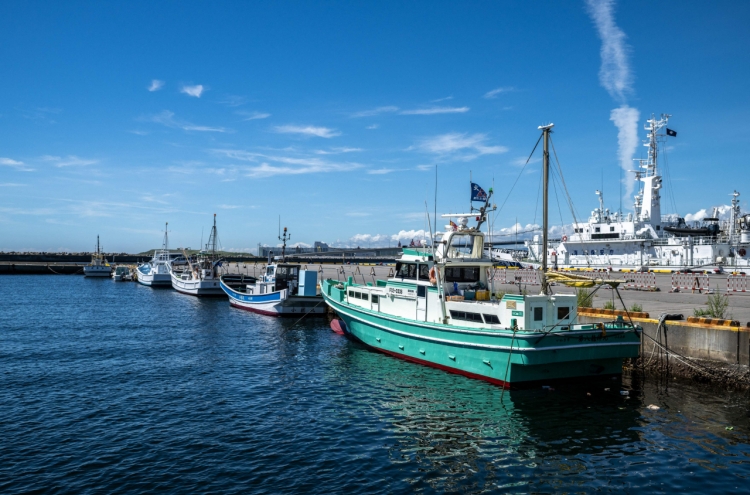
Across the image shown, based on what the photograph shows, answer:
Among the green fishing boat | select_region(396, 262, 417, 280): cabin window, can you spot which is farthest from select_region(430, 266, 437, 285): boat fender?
select_region(396, 262, 417, 280): cabin window

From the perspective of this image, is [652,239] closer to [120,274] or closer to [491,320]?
[491,320]

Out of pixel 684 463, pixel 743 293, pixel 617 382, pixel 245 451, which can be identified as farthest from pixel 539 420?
pixel 743 293

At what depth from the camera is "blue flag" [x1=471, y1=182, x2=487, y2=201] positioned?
25.2 meters

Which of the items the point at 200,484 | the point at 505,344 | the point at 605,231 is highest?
the point at 605,231

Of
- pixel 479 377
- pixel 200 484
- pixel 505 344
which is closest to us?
pixel 200 484

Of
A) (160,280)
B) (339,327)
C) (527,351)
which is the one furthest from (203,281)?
(527,351)

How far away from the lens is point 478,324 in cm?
2138

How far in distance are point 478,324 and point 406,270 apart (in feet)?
21.4

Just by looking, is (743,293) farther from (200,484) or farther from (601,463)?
(200,484)

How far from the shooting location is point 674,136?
60.3 metres

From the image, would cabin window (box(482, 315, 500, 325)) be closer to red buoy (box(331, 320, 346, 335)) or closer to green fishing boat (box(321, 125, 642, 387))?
green fishing boat (box(321, 125, 642, 387))

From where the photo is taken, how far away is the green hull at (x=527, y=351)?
62.6 feet

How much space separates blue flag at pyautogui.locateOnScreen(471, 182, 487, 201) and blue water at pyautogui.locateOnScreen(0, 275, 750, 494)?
8569 millimetres

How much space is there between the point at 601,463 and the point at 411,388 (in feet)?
27.2
